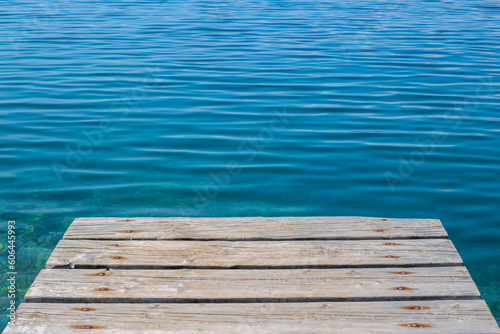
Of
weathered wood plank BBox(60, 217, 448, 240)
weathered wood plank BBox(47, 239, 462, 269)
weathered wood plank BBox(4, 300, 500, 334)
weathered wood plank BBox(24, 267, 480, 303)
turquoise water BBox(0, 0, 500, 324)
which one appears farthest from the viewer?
turquoise water BBox(0, 0, 500, 324)

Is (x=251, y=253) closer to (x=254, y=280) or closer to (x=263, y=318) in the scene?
(x=254, y=280)

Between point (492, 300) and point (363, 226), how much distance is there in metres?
1.20

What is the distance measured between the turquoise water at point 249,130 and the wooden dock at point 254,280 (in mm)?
1085

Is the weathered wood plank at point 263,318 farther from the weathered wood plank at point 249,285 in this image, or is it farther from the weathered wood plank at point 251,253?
the weathered wood plank at point 251,253

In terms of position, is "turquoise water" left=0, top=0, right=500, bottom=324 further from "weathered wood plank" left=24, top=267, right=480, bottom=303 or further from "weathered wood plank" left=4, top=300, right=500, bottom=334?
"weathered wood plank" left=4, top=300, right=500, bottom=334

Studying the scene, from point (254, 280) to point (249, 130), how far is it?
422 cm

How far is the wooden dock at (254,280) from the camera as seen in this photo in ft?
8.34

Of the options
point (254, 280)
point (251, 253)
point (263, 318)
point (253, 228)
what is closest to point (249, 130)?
point (253, 228)

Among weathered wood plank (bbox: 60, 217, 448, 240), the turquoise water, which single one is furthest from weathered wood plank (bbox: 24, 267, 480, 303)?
the turquoise water

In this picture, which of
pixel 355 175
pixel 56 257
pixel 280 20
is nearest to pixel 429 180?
pixel 355 175

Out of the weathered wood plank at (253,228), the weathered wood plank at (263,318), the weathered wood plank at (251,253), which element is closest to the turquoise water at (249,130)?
the weathered wood plank at (253,228)

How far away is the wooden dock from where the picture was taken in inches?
100

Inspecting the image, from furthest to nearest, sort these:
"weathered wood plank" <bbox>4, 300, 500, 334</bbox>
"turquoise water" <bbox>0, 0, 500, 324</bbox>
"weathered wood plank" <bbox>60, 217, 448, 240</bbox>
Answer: "turquoise water" <bbox>0, 0, 500, 324</bbox> < "weathered wood plank" <bbox>60, 217, 448, 240</bbox> < "weathered wood plank" <bbox>4, 300, 500, 334</bbox>

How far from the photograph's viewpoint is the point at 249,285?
2832 mm
